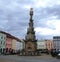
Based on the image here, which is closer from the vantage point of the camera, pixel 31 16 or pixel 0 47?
pixel 31 16

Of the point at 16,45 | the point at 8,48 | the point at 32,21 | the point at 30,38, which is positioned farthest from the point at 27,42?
the point at 16,45

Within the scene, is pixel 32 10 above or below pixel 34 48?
above

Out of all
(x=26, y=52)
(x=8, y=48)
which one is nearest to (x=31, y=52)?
(x=26, y=52)

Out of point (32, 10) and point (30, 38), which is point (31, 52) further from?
point (32, 10)

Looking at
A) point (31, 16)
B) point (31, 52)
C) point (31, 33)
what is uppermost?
point (31, 16)

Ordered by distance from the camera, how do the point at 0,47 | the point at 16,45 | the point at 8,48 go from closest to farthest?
the point at 0,47 → the point at 8,48 → the point at 16,45

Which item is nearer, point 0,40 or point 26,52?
point 26,52

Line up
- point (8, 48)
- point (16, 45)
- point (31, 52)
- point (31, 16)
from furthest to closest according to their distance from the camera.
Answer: point (16, 45)
point (8, 48)
point (31, 16)
point (31, 52)

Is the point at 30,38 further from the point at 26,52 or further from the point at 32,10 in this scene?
the point at 32,10

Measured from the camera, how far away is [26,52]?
82.2 m

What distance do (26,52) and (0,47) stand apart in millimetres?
49930

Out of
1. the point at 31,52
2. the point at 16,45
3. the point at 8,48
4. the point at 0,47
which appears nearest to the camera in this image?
the point at 31,52

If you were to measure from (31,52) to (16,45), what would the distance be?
91738 millimetres

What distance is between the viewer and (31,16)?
86812 millimetres
